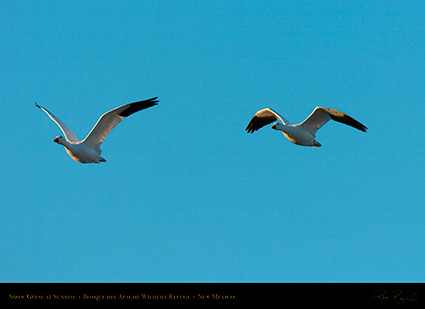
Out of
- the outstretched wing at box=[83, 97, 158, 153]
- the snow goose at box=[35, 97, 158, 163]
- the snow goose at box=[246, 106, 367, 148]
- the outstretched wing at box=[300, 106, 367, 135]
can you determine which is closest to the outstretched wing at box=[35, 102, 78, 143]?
the snow goose at box=[35, 97, 158, 163]

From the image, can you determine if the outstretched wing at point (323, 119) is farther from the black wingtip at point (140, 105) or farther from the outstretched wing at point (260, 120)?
the black wingtip at point (140, 105)

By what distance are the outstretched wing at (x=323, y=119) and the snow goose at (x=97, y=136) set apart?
4.98 meters

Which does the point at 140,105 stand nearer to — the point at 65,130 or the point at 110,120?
the point at 110,120

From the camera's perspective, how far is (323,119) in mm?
18156

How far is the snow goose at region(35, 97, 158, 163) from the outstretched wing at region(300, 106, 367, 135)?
4976 mm

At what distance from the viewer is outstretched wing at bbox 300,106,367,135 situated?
56.9 feet

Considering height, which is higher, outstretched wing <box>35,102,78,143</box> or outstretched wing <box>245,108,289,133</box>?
outstretched wing <box>245,108,289,133</box>

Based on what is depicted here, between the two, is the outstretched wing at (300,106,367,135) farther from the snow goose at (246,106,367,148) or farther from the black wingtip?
the black wingtip

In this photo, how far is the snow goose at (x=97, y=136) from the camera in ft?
54.4
